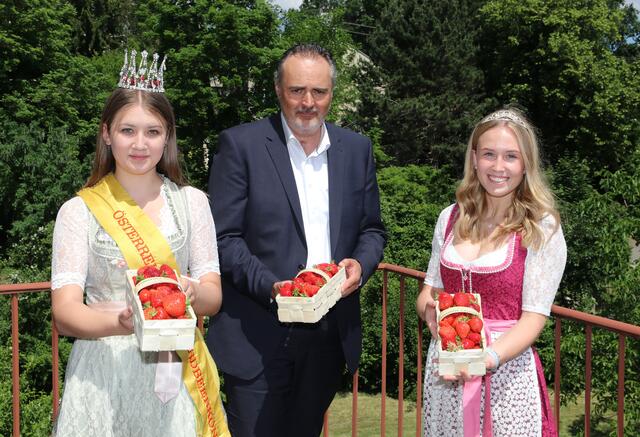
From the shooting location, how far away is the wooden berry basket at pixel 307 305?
2.84 metres

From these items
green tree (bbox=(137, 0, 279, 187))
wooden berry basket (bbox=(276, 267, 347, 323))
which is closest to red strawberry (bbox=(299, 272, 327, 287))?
wooden berry basket (bbox=(276, 267, 347, 323))

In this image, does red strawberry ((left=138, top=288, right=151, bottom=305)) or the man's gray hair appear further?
the man's gray hair

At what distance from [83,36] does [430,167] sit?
1751cm

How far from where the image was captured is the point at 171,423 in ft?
8.57

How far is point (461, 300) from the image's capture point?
2.70 m

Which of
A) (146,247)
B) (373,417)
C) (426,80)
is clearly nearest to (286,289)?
(146,247)

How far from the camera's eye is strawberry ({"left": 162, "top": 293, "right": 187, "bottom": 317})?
2336 mm

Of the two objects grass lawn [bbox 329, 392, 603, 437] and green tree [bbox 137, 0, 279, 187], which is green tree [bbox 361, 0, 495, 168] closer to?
green tree [bbox 137, 0, 279, 187]

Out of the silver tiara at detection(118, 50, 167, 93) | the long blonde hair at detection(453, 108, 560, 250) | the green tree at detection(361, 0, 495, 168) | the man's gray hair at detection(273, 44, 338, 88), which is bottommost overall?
the long blonde hair at detection(453, 108, 560, 250)

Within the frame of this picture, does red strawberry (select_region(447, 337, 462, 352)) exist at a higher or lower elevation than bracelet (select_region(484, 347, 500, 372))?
higher

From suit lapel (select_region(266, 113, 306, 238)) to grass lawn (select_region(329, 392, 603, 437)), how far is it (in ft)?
55.3

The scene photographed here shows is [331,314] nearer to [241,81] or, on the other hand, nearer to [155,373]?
[155,373]

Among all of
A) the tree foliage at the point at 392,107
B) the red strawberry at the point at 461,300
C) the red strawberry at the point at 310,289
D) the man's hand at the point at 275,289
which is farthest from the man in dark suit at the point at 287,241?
the tree foliage at the point at 392,107

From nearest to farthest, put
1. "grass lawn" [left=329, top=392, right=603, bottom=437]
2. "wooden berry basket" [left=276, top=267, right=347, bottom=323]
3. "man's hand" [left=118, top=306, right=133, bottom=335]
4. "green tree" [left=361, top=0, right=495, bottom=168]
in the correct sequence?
"man's hand" [left=118, top=306, right=133, bottom=335]
"wooden berry basket" [left=276, top=267, right=347, bottom=323]
"grass lawn" [left=329, top=392, right=603, bottom=437]
"green tree" [left=361, top=0, right=495, bottom=168]
